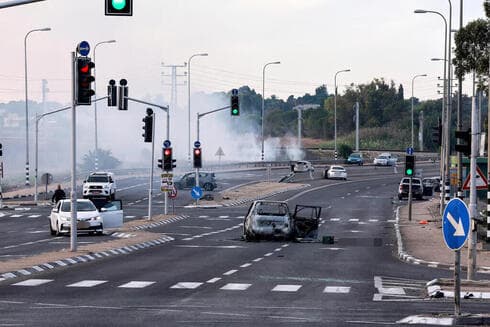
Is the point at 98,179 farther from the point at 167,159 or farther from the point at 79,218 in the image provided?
the point at 79,218

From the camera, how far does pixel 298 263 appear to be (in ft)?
99.9

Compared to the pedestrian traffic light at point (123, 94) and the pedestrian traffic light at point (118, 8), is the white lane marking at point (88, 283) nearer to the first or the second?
the pedestrian traffic light at point (118, 8)

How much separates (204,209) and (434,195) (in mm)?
31426

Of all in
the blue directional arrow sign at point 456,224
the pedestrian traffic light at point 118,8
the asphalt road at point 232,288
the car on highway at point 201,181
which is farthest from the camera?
the car on highway at point 201,181

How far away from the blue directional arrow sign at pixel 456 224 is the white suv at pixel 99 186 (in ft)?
180

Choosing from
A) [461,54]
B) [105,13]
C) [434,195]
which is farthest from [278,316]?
[434,195]

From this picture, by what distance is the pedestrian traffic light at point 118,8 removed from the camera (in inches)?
773

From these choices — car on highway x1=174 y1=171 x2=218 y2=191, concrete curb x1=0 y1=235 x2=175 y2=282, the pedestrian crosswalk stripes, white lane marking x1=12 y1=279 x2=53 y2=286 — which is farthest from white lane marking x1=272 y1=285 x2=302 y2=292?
car on highway x1=174 y1=171 x2=218 y2=191

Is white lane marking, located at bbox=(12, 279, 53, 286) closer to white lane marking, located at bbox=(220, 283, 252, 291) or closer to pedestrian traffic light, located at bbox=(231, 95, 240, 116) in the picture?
white lane marking, located at bbox=(220, 283, 252, 291)

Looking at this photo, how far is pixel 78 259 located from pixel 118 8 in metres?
11.7

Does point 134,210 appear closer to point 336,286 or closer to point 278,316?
point 336,286

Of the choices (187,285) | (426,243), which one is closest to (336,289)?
(187,285)

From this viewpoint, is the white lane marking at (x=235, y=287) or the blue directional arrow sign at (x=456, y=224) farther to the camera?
the white lane marking at (x=235, y=287)

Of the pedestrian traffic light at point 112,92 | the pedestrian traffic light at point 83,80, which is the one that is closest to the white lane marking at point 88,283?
the pedestrian traffic light at point 83,80
